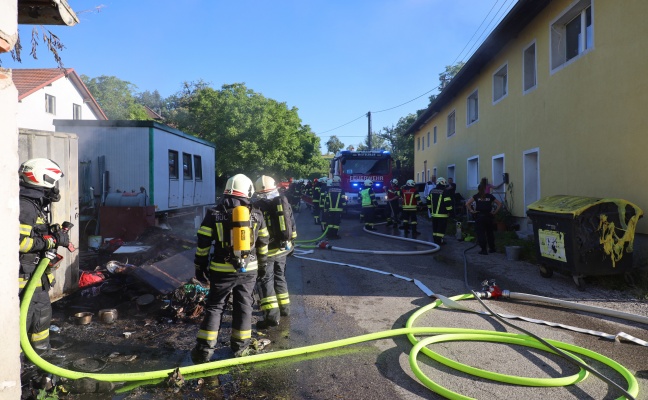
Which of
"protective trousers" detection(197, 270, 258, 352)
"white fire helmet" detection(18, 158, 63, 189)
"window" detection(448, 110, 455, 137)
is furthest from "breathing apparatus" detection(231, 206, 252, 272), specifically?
"window" detection(448, 110, 455, 137)

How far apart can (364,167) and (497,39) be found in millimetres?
7305

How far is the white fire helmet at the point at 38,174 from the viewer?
396 centimetres

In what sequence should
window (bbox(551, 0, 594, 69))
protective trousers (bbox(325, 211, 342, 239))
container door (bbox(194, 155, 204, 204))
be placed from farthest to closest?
1. container door (bbox(194, 155, 204, 204))
2. protective trousers (bbox(325, 211, 342, 239))
3. window (bbox(551, 0, 594, 69))

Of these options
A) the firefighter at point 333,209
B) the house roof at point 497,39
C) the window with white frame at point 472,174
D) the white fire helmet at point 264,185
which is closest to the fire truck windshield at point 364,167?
the window with white frame at point 472,174

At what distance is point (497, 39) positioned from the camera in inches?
506

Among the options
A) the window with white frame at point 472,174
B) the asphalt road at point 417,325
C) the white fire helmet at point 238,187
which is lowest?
the asphalt road at point 417,325

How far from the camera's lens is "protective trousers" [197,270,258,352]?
3.91 metres

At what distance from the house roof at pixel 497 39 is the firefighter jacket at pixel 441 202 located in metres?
4.72

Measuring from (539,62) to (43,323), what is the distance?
11.6 m

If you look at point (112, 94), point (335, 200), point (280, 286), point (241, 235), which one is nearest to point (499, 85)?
point (335, 200)

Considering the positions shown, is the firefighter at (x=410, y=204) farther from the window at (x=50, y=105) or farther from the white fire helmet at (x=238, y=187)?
the window at (x=50, y=105)

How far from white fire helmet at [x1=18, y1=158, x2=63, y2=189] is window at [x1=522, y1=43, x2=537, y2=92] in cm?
1152

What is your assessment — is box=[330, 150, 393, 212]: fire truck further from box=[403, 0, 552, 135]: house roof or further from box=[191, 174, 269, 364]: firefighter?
box=[191, 174, 269, 364]: firefighter

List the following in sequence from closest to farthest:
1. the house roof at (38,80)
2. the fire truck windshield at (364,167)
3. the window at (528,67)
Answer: the window at (528,67) → the fire truck windshield at (364,167) → the house roof at (38,80)
